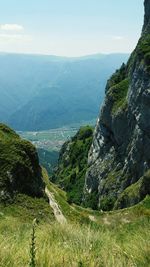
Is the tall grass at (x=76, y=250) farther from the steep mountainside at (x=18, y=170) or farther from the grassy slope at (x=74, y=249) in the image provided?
the steep mountainside at (x=18, y=170)

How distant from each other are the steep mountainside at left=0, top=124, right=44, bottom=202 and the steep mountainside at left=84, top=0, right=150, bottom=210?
36146 millimetres

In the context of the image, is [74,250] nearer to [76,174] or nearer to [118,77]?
[118,77]

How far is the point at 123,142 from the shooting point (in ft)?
392

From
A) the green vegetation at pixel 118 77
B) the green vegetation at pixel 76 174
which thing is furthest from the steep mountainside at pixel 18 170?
the green vegetation at pixel 118 77

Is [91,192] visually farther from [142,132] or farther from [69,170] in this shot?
[69,170]

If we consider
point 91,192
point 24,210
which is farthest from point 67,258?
point 91,192

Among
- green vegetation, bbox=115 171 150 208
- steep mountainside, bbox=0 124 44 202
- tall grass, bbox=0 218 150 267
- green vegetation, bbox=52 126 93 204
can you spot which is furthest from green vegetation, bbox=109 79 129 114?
tall grass, bbox=0 218 150 267

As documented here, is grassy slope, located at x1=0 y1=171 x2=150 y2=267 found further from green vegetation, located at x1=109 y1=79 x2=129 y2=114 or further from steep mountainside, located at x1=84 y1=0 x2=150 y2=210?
green vegetation, located at x1=109 y1=79 x2=129 y2=114

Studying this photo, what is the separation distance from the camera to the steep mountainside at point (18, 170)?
38438 millimetres

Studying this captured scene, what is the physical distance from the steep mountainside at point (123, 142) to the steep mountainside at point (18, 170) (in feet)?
119

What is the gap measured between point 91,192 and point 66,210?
8870cm

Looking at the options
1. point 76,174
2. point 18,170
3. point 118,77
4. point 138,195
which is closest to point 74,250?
point 18,170

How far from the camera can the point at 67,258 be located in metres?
9.42

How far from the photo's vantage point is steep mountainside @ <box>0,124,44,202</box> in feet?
126
